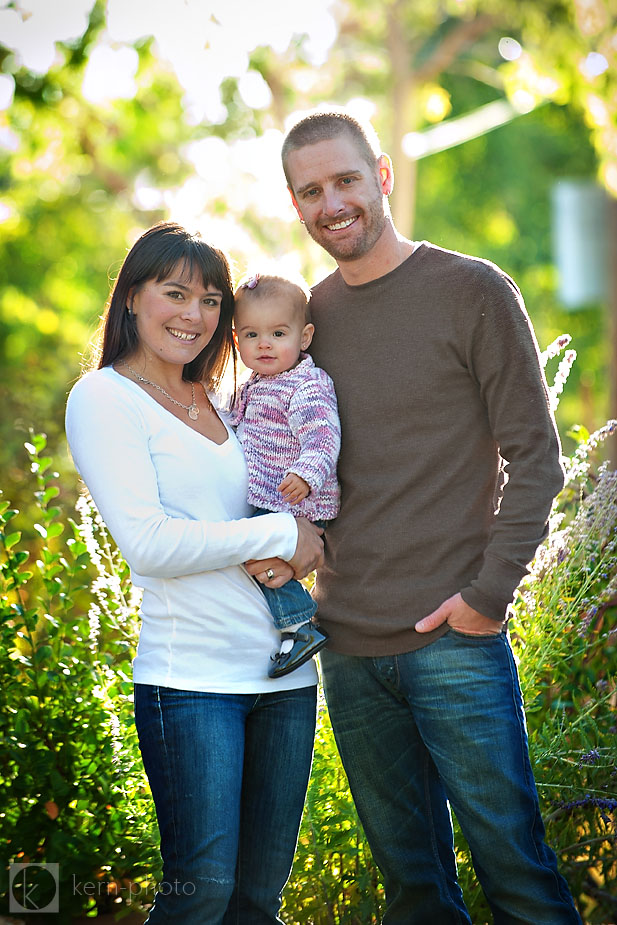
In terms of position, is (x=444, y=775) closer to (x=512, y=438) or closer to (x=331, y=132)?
(x=512, y=438)

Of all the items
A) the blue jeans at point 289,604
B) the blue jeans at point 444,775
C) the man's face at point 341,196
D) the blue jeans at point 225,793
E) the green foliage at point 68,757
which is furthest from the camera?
the green foliage at point 68,757

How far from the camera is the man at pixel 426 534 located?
261cm

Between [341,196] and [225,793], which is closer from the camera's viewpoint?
[225,793]

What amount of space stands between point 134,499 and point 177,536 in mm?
136

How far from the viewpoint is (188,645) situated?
257 centimetres

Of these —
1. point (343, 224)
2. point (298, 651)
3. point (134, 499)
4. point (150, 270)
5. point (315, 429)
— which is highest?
point (343, 224)

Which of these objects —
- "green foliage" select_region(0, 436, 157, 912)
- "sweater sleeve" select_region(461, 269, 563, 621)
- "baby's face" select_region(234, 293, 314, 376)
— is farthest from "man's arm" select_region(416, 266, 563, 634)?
"green foliage" select_region(0, 436, 157, 912)

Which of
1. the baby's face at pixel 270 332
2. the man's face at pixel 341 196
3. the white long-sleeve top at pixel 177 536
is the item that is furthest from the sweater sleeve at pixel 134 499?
the man's face at pixel 341 196

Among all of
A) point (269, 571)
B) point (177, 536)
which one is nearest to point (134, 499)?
point (177, 536)

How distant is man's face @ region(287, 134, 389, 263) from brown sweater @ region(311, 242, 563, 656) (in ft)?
0.41

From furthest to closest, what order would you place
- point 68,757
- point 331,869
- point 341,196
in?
point 68,757 < point 331,869 < point 341,196

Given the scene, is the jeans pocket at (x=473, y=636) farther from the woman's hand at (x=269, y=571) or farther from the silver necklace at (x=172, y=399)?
the silver necklace at (x=172, y=399)

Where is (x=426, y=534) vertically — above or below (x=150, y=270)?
below

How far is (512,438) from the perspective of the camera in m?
2.65
